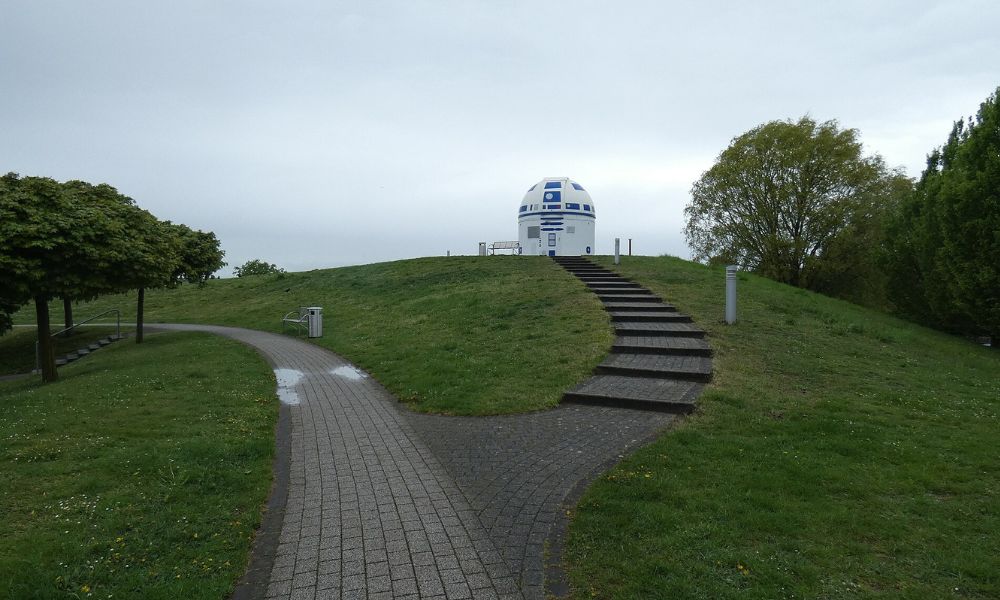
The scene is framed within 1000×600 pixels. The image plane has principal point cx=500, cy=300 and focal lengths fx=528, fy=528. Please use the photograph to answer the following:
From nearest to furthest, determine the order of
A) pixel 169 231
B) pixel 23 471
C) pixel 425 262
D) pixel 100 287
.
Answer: pixel 23 471 < pixel 100 287 < pixel 169 231 < pixel 425 262

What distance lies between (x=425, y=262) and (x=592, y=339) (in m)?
19.8

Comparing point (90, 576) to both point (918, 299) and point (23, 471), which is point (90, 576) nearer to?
point (23, 471)

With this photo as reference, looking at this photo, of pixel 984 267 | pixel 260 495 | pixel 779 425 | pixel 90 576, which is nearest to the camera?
pixel 90 576

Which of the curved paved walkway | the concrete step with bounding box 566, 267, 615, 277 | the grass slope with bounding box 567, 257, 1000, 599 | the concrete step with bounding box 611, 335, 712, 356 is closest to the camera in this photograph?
the grass slope with bounding box 567, 257, 1000, 599

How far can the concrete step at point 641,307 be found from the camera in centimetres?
1359

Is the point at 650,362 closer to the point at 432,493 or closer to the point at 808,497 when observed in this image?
the point at 808,497

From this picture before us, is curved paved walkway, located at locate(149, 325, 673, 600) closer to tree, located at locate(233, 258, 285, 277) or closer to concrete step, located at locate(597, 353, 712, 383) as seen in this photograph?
concrete step, located at locate(597, 353, 712, 383)

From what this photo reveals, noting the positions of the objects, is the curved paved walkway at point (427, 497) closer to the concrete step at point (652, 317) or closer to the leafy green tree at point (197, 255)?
the concrete step at point (652, 317)

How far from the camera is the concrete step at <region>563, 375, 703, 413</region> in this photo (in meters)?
7.23

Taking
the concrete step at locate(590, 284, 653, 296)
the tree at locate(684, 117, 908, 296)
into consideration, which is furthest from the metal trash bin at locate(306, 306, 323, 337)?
the tree at locate(684, 117, 908, 296)

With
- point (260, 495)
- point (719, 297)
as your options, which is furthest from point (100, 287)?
point (719, 297)

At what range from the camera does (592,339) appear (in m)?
11.1

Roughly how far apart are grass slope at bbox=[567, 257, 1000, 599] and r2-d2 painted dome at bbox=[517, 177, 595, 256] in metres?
30.3

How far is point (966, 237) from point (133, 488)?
20112 millimetres
